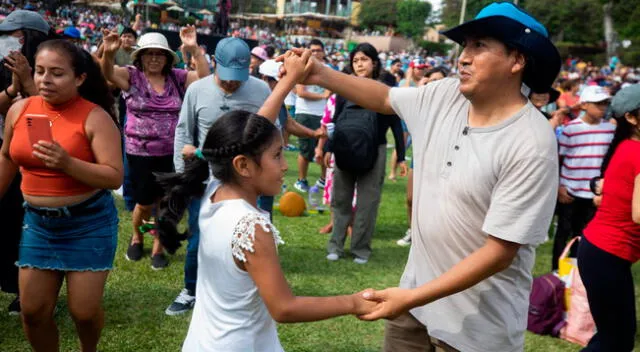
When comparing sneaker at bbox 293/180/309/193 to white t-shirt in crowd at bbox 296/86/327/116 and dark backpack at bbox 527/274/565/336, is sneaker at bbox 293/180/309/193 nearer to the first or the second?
white t-shirt in crowd at bbox 296/86/327/116

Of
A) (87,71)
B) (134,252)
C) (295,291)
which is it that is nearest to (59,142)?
(87,71)

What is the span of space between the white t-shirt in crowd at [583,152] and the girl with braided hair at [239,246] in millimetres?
4391

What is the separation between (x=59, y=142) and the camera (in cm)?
300

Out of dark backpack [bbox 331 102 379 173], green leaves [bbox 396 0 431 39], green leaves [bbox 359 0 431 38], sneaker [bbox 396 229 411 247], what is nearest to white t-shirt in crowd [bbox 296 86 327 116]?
sneaker [bbox 396 229 411 247]

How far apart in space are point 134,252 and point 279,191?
374cm

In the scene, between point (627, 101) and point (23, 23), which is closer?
point (627, 101)

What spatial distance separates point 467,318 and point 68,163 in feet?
6.42

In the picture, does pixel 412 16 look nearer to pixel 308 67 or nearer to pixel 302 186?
pixel 302 186

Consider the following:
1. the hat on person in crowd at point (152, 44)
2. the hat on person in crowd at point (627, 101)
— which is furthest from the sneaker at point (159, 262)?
the hat on person in crowd at point (627, 101)

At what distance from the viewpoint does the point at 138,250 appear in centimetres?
572

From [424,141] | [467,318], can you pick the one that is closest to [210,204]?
[424,141]

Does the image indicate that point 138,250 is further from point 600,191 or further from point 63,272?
point 600,191

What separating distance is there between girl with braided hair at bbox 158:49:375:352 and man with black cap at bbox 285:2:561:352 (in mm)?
394

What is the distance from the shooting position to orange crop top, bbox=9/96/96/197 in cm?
302
